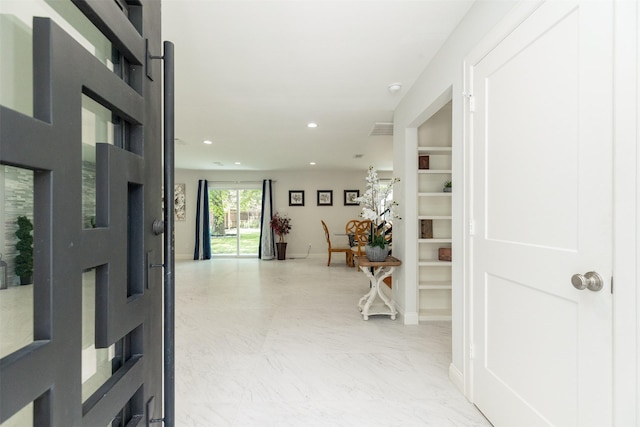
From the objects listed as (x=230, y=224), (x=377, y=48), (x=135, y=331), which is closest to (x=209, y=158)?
(x=230, y=224)

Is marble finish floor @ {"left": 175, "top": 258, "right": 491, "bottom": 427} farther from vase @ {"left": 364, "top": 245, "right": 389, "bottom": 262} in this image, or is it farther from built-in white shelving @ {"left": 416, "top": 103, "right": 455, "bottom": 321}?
vase @ {"left": 364, "top": 245, "right": 389, "bottom": 262}

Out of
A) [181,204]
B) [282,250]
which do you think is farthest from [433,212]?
[181,204]

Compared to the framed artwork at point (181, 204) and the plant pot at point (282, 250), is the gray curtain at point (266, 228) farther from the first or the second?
the framed artwork at point (181, 204)

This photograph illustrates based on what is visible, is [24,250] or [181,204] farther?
[181,204]

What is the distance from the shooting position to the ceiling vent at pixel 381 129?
14.0 feet

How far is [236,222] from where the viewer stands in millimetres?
9227

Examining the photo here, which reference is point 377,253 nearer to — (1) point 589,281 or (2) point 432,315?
(2) point 432,315

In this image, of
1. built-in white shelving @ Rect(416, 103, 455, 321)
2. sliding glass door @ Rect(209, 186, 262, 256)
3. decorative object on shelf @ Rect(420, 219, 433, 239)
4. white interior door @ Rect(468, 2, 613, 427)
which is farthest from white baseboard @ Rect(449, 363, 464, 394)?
sliding glass door @ Rect(209, 186, 262, 256)

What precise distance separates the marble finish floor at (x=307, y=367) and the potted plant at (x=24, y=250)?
1.62 meters

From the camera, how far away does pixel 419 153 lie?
12.3 ft

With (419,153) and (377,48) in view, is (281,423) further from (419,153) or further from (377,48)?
(419,153)

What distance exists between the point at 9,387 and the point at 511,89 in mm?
2017

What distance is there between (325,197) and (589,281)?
812 cm

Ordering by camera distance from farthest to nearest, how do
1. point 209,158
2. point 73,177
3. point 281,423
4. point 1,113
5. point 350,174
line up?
point 350,174
point 209,158
point 281,423
point 73,177
point 1,113
